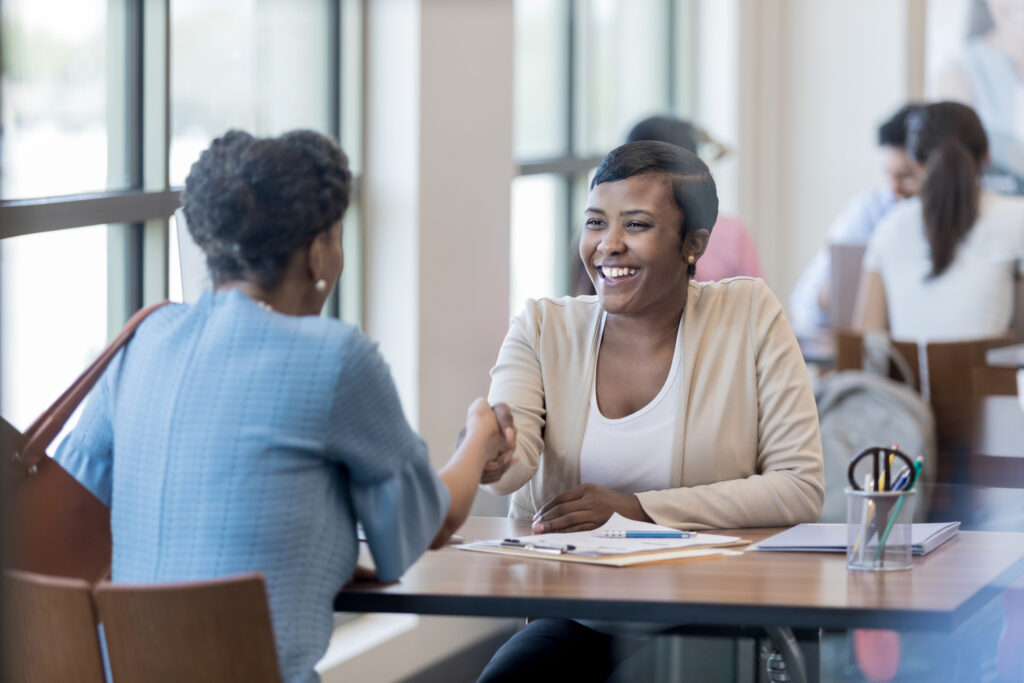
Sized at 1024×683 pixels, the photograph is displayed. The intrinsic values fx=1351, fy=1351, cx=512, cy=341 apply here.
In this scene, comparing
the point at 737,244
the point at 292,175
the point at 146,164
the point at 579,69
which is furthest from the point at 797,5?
the point at 292,175

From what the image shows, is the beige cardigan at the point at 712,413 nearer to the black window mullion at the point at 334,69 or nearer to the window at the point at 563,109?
the black window mullion at the point at 334,69

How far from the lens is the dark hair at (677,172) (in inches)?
85.5

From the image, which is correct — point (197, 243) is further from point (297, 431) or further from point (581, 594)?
point (581, 594)

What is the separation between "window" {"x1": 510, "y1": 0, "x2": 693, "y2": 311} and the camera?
4.80 meters

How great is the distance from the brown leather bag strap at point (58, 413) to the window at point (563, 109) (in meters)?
2.78

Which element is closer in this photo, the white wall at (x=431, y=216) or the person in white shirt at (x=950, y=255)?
the white wall at (x=431, y=216)

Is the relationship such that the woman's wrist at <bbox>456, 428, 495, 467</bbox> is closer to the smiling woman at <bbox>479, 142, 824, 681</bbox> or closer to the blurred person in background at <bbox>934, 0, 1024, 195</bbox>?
the smiling woman at <bbox>479, 142, 824, 681</bbox>

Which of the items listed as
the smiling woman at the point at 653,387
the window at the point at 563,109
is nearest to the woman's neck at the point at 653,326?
the smiling woman at the point at 653,387

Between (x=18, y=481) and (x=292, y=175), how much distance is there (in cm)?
47

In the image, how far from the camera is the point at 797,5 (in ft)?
22.2

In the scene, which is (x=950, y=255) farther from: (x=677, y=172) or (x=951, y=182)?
(x=677, y=172)

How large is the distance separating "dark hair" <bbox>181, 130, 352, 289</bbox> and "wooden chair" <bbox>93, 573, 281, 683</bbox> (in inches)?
15.3

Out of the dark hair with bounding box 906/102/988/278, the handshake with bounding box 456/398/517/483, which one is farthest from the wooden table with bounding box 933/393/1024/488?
the handshake with bounding box 456/398/517/483

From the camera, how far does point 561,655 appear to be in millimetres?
2018
